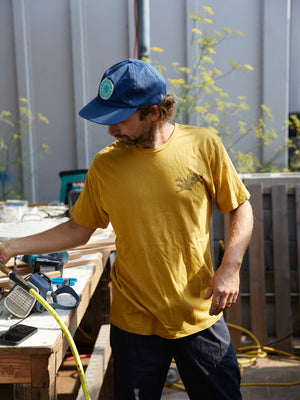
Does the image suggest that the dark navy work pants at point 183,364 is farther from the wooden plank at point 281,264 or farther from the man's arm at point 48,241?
the wooden plank at point 281,264

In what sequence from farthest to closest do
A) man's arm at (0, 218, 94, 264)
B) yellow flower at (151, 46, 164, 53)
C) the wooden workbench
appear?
yellow flower at (151, 46, 164, 53)
man's arm at (0, 218, 94, 264)
the wooden workbench

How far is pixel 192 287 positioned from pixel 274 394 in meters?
1.87

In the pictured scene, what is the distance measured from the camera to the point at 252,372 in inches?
146

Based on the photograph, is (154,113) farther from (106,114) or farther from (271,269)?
(271,269)

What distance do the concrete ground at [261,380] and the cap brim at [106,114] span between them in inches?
78.7

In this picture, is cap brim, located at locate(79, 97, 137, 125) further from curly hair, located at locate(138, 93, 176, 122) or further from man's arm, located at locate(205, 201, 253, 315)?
man's arm, located at locate(205, 201, 253, 315)

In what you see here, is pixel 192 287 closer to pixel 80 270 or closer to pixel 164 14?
pixel 80 270

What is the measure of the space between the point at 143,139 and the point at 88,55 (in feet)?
17.7

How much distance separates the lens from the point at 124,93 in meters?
1.82

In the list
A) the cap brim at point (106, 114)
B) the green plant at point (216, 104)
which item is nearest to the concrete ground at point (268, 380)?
the cap brim at point (106, 114)

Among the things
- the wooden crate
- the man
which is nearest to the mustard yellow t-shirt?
the man

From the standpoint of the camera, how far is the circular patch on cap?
1.84 m

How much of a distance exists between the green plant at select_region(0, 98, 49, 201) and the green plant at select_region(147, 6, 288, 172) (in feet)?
6.51

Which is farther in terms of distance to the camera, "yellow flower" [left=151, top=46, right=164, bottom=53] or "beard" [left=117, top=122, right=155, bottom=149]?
"yellow flower" [left=151, top=46, right=164, bottom=53]
